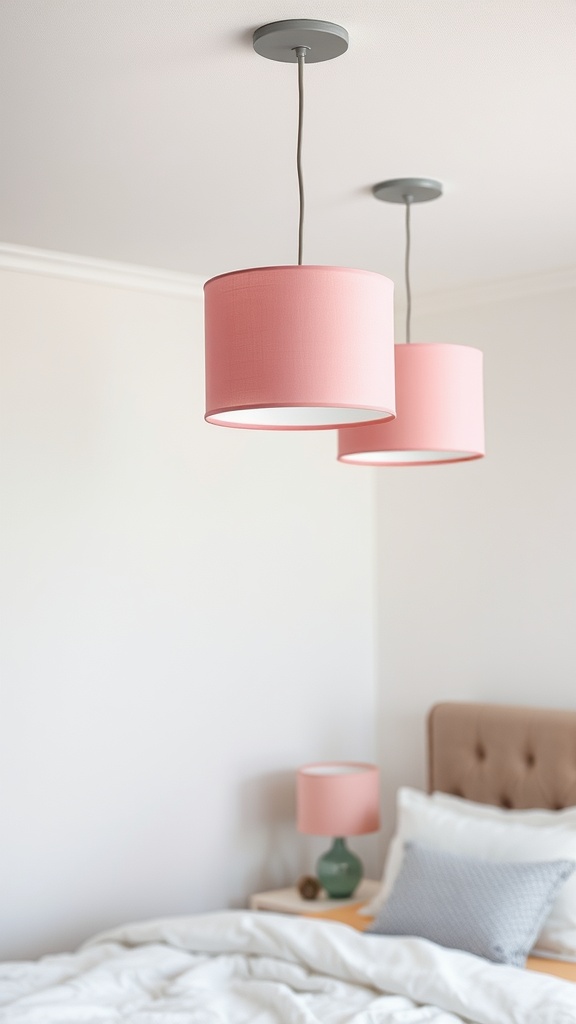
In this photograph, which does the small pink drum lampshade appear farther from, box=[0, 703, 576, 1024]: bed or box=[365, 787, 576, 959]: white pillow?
box=[0, 703, 576, 1024]: bed

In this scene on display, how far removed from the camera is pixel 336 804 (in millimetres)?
4008

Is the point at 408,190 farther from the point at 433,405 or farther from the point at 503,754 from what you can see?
the point at 503,754

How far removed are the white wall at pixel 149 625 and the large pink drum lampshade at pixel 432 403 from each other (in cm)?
133

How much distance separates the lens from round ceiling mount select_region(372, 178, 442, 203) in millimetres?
3025

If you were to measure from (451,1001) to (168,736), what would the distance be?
1.56m

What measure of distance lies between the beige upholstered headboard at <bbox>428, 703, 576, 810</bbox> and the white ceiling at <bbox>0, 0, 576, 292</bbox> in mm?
1552

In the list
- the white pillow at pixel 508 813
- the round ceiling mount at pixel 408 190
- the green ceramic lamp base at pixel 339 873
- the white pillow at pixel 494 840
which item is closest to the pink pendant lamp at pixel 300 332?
the round ceiling mount at pixel 408 190

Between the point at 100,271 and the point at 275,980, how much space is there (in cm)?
227

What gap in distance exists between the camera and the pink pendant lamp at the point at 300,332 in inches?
82.7

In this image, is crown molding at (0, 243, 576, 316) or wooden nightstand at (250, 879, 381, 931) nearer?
crown molding at (0, 243, 576, 316)

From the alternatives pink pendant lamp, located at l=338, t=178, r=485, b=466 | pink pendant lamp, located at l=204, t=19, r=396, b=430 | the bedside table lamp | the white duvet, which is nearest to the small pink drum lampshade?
the bedside table lamp

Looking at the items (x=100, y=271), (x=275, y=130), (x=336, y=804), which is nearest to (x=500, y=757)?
(x=336, y=804)

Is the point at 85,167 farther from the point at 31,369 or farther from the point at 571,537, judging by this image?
the point at 571,537

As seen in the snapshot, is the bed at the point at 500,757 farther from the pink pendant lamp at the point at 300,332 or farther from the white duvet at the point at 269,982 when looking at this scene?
the pink pendant lamp at the point at 300,332
